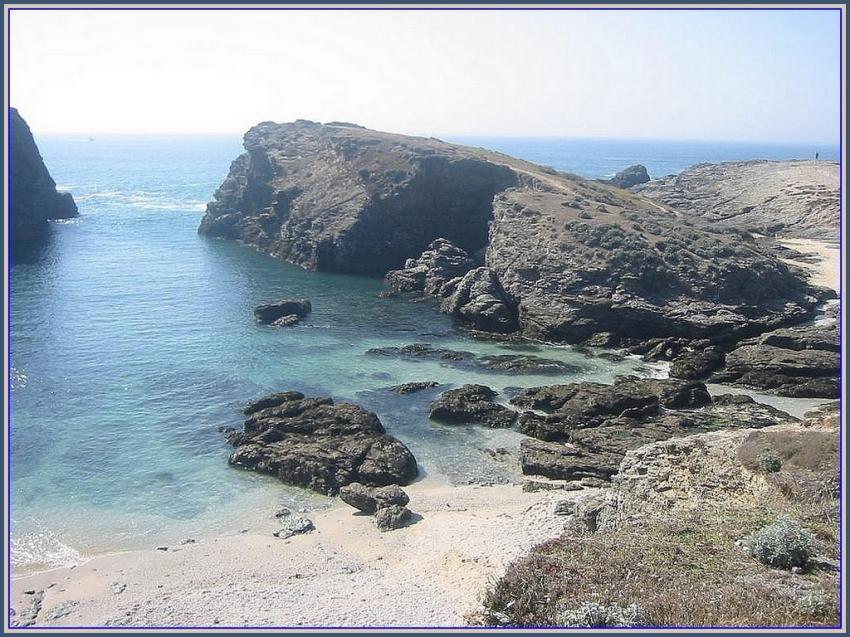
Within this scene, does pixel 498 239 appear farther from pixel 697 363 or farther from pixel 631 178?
pixel 631 178

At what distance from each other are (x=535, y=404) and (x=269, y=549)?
1931 centimetres

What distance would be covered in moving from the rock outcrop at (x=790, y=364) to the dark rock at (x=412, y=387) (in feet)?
62.1

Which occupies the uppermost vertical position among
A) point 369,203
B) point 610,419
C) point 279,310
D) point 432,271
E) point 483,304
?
point 369,203

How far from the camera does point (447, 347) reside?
168 ft

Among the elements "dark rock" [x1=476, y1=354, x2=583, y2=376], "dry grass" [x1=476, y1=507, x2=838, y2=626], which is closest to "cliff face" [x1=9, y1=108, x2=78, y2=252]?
"dark rock" [x1=476, y1=354, x2=583, y2=376]

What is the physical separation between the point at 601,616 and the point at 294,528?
51.3 ft

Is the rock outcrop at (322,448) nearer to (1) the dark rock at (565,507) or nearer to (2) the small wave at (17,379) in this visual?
(1) the dark rock at (565,507)

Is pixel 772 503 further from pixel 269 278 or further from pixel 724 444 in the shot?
pixel 269 278

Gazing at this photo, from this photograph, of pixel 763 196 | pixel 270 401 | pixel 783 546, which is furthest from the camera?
pixel 763 196

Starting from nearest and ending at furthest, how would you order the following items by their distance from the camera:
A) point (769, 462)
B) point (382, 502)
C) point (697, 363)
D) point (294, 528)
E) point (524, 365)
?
point (769, 462), point (294, 528), point (382, 502), point (697, 363), point (524, 365)

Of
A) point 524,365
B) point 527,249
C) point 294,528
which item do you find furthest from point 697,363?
point 294,528

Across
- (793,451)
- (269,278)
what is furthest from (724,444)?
(269,278)

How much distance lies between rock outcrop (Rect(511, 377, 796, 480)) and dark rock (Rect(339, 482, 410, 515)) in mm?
7033

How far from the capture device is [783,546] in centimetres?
1741
